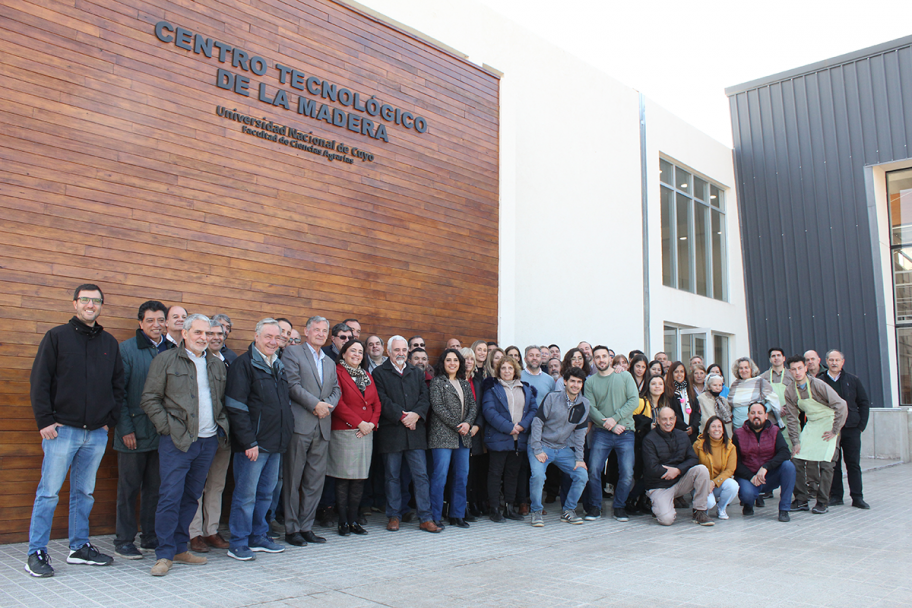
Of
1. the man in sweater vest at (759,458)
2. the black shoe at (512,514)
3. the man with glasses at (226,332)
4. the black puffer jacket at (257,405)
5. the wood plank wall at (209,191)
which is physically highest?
the wood plank wall at (209,191)

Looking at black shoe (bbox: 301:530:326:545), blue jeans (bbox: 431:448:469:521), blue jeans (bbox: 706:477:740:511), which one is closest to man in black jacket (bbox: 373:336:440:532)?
blue jeans (bbox: 431:448:469:521)

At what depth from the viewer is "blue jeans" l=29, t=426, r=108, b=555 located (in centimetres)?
442

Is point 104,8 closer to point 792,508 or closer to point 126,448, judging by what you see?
point 126,448

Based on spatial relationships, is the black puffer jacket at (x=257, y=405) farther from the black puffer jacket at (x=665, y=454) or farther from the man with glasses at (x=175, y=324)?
the black puffer jacket at (x=665, y=454)

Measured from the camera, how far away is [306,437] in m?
5.66

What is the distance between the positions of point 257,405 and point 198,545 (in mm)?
1231

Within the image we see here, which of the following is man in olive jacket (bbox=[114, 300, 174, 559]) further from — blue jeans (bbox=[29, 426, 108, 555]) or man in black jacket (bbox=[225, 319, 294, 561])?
man in black jacket (bbox=[225, 319, 294, 561])

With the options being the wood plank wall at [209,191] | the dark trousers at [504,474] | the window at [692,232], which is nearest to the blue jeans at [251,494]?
the wood plank wall at [209,191]

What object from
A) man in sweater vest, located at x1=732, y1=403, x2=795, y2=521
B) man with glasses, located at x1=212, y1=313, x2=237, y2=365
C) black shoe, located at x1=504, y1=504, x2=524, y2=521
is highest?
man with glasses, located at x1=212, y1=313, x2=237, y2=365

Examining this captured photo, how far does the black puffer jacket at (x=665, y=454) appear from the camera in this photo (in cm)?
691

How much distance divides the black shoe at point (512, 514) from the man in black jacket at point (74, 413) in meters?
3.86

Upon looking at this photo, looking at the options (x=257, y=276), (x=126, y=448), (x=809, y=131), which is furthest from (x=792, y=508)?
(x=809, y=131)

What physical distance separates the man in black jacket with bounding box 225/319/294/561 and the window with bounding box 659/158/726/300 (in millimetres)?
10797

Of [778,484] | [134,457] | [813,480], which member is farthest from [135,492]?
[813,480]
